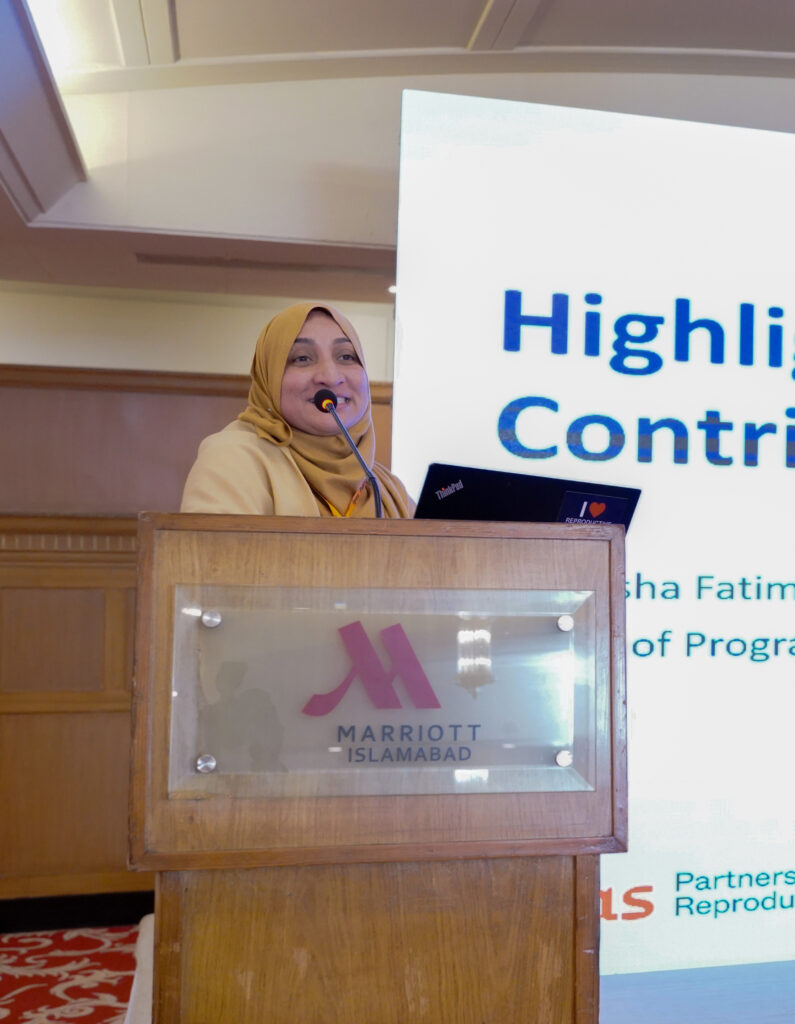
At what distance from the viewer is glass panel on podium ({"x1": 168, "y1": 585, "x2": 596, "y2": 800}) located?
872mm

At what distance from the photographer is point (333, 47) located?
109 inches

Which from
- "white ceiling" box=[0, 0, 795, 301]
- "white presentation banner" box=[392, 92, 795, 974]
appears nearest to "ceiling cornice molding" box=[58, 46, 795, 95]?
"white ceiling" box=[0, 0, 795, 301]

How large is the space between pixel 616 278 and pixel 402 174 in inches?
20.0

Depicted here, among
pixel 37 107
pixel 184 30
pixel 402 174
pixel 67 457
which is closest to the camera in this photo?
pixel 402 174

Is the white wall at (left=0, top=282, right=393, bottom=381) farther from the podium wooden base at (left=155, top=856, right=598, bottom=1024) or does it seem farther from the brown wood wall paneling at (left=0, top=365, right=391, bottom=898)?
the podium wooden base at (left=155, top=856, right=598, bottom=1024)

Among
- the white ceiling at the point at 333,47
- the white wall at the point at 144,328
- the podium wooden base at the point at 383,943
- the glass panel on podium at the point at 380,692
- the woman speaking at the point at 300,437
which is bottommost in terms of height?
the podium wooden base at the point at 383,943

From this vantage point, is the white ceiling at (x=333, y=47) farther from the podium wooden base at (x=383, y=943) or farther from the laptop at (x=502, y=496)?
the podium wooden base at (x=383, y=943)

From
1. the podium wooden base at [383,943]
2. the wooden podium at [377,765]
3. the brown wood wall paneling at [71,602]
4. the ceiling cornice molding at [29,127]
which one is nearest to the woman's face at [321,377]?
the wooden podium at [377,765]

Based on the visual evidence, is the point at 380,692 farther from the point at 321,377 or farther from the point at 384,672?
the point at 321,377

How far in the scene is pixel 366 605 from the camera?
0.91 m

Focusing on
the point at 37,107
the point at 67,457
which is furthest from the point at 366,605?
the point at 67,457

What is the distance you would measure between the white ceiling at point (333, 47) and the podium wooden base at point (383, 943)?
207 centimetres

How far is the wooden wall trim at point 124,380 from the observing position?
13.4ft

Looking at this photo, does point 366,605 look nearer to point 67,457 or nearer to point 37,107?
point 37,107
